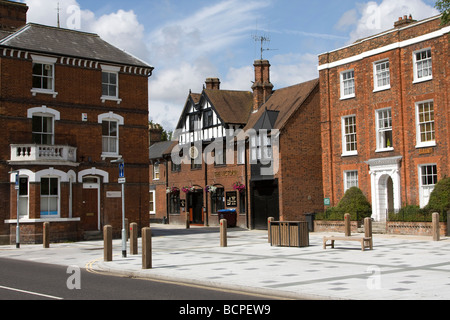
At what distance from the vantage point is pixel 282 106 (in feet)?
120

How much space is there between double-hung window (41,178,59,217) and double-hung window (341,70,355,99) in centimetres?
1790

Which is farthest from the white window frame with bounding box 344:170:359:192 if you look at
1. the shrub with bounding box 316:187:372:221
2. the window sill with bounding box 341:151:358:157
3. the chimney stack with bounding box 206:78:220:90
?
the chimney stack with bounding box 206:78:220:90

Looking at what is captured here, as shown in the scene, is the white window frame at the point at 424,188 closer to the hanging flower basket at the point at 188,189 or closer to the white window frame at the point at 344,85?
the white window frame at the point at 344,85

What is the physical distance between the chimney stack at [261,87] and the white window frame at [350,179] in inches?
399

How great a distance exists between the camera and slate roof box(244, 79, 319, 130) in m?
34.6

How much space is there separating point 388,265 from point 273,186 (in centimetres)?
1986

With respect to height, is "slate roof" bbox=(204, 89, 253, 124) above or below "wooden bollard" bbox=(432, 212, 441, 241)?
above

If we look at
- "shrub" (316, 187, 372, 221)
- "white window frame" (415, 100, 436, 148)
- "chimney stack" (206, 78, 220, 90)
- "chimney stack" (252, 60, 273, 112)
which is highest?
"chimney stack" (206, 78, 220, 90)

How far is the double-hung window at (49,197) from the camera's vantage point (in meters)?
26.9

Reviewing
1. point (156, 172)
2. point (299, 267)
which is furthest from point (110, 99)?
point (156, 172)

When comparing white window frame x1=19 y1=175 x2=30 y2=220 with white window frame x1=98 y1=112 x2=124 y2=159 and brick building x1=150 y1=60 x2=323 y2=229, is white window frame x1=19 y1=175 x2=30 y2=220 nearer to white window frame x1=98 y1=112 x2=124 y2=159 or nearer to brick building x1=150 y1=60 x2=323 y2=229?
white window frame x1=98 y1=112 x2=124 y2=159

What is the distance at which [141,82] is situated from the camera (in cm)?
3102

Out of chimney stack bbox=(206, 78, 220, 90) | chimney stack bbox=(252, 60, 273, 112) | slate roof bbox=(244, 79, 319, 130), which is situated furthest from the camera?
A: chimney stack bbox=(206, 78, 220, 90)

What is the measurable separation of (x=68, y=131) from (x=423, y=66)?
19400 millimetres
